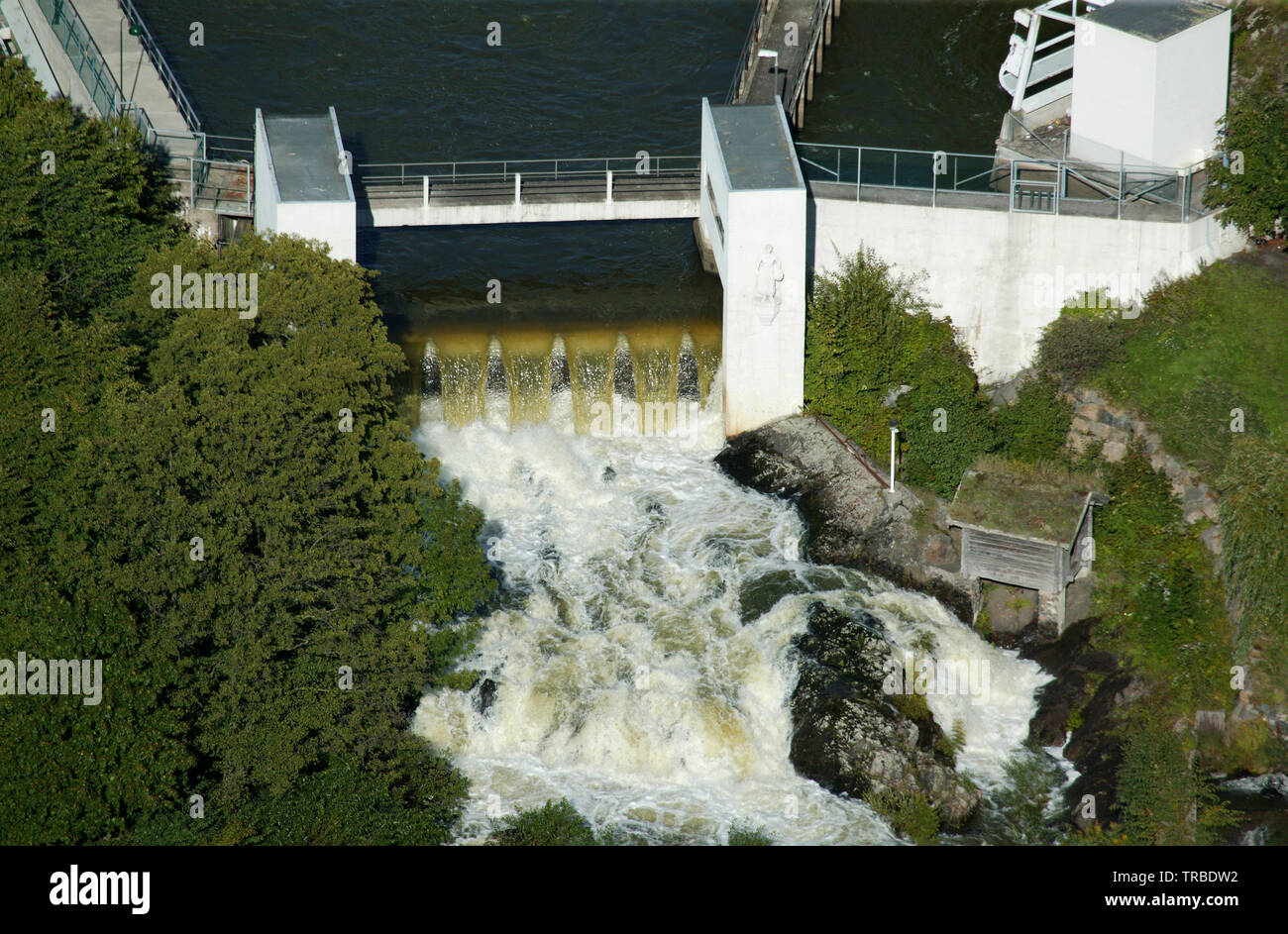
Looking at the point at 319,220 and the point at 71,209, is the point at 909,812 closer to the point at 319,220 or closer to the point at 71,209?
the point at 319,220

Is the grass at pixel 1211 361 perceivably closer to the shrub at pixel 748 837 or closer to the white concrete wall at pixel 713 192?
the white concrete wall at pixel 713 192

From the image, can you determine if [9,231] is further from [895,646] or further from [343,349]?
[895,646]

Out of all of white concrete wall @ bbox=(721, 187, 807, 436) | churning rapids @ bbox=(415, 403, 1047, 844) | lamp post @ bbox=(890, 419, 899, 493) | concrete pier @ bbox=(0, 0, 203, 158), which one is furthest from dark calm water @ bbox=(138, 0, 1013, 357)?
lamp post @ bbox=(890, 419, 899, 493)

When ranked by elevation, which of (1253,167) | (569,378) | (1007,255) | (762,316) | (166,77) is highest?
(166,77)

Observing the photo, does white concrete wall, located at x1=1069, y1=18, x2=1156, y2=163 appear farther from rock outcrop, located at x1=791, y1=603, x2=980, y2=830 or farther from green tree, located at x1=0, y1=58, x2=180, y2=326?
green tree, located at x1=0, y1=58, x2=180, y2=326

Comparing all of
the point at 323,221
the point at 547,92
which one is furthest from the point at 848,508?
the point at 547,92

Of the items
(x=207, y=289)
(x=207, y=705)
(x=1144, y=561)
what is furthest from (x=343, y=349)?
(x=1144, y=561)
